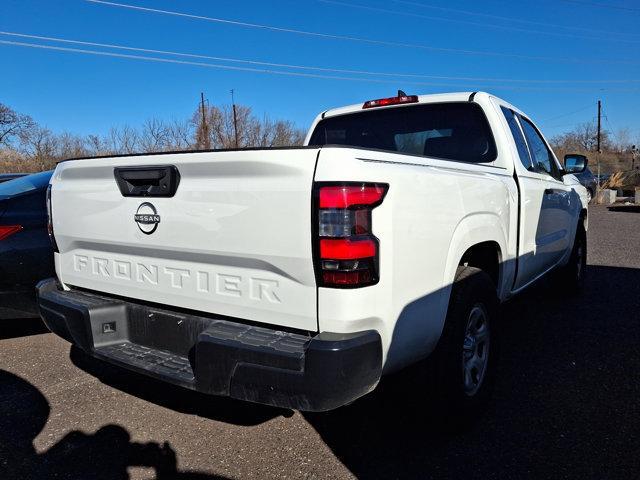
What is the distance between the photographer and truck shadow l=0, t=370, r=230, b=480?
7.91ft

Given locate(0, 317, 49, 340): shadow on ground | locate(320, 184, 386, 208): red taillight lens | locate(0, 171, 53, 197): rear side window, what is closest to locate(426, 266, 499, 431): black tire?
locate(320, 184, 386, 208): red taillight lens

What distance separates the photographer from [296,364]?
1889mm

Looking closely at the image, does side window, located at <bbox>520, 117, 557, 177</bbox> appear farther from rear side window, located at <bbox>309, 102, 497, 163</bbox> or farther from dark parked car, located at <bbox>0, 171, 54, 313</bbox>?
dark parked car, located at <bbox>0, 171, 54, 313</bbox>

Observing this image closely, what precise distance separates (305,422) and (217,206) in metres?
1.45

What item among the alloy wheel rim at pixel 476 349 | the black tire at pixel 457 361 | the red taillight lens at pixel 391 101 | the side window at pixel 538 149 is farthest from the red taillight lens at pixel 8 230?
the side window at pixel 538 149

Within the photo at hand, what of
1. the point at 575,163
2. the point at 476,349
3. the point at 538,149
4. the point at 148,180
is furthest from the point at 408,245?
the point at 575,163

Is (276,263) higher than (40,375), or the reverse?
(276,263)

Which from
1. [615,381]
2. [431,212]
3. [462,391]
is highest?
[431,212]

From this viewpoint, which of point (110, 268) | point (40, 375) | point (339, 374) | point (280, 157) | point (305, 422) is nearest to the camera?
point (339, 374)

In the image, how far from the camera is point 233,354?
2.01 meters

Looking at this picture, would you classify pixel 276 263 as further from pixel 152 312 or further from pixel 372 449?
pixel 372 449

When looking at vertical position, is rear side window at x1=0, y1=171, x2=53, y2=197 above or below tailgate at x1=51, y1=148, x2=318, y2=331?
above

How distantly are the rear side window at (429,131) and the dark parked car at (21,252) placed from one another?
2600 millimetres

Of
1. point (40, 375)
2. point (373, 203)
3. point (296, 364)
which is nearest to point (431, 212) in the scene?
point (373, 203)
